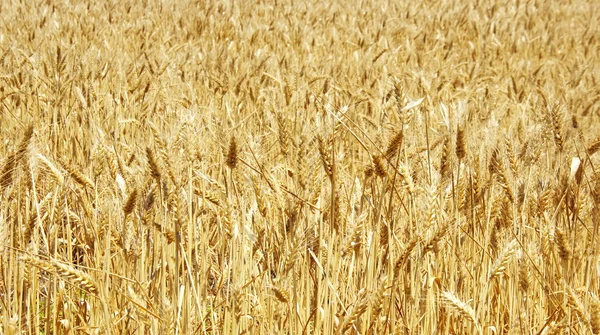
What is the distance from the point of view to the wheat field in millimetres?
1518

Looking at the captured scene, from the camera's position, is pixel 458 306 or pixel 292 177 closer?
pixel 458 306

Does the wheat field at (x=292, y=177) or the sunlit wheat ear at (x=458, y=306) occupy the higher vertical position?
the wheat field at (x=292, y=177)

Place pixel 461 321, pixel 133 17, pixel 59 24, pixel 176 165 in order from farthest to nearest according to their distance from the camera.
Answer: pixel 133 17 → pixel 59 24 → pixel 461 321 → pixel 176 165

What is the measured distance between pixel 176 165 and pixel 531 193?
38.4 inches

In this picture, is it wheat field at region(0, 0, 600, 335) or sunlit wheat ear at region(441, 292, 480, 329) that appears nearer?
sunlit wheat ear at region(441, 292, 480, 329)

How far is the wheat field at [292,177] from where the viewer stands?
4.98 feet

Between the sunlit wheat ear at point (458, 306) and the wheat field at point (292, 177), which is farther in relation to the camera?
the wheat field at point (292, 177)

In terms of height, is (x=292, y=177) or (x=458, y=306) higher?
(x=292, y=177)

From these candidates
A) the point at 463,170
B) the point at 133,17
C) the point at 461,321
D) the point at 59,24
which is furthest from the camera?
the point at 133,17

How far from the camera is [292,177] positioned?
7.17ft

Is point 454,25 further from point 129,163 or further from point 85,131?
point 129,163

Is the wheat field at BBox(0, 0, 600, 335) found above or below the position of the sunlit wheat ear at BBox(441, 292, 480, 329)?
above

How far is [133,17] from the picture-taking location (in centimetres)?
686

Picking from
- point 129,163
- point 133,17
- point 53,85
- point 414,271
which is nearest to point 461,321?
point 414,271
